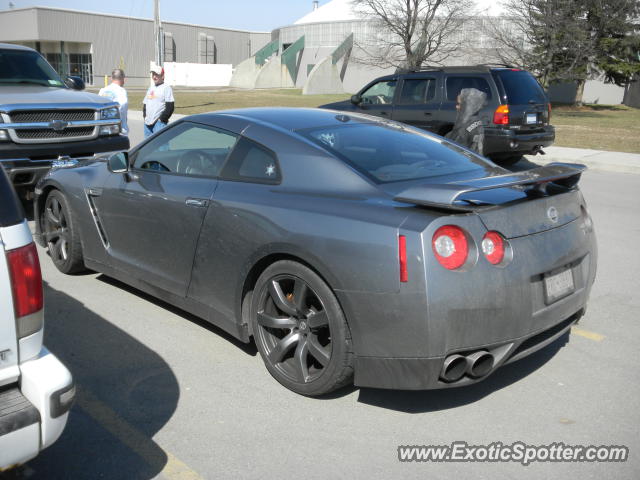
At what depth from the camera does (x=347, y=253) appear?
3469 millimetres

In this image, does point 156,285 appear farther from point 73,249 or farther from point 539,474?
point 539,474

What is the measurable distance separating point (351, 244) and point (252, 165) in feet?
3.75

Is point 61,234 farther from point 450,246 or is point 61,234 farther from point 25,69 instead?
point 25,69

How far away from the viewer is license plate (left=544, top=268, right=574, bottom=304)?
11.8ft

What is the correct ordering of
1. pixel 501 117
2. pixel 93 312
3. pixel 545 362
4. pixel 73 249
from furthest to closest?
1. pixel 501 117
2. pixel 73 249
3. pixel 93 312
4. pixel 545 362

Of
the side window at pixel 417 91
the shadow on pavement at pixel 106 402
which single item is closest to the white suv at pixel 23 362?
the shadow on pavement at pixel 106 402

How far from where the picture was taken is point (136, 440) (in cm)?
340

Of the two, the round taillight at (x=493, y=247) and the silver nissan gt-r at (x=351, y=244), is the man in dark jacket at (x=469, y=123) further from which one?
the round taillight at (x=493, y=247)

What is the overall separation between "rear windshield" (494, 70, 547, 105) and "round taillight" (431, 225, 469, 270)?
969cm

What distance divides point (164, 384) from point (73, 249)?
218cm

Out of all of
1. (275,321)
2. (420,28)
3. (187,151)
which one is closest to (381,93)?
(187,151)

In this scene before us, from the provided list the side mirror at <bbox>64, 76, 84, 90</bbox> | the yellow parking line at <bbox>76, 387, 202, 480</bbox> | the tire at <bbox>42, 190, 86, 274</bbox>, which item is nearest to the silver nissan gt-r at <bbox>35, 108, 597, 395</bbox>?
the tire at <bbox>42, 190, 86, 274</bbox>

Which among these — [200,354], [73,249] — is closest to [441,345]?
[200,354]

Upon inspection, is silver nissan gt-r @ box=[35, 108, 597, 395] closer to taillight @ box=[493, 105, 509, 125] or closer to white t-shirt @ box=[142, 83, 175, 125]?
white t-shirt @ box=[142, 83, 175, 125]
